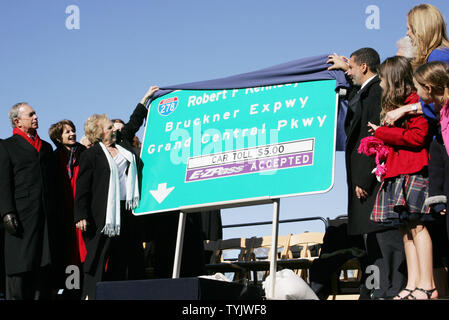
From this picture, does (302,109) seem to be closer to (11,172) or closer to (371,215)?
(371,215)

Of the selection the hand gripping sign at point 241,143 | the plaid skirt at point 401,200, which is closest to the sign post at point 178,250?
the hand gripping sign at point 241,143

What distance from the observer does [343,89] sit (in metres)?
4.63

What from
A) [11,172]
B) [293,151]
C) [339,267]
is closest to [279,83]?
[293,151]

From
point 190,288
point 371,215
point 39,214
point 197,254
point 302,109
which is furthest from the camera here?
point 197,254

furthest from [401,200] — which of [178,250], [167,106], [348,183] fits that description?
[167,106]

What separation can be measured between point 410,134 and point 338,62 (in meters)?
1.03

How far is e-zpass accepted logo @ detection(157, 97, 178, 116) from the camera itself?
219 inches

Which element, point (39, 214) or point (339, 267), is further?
point (339, 267)

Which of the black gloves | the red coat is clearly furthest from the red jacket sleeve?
the black gloves

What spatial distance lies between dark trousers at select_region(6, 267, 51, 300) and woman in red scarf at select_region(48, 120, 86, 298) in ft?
1.46

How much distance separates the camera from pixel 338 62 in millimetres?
4828

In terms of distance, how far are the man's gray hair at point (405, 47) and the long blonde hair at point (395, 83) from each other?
0.30 m

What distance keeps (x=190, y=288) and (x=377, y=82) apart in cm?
247

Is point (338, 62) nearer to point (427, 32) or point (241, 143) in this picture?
point (427, 32)
